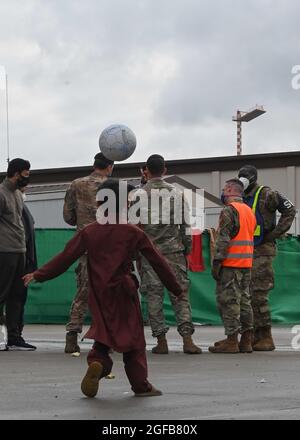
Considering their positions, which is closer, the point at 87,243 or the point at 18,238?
the point at 87,243

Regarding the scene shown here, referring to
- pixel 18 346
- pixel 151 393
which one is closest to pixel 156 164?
pixel 18 346

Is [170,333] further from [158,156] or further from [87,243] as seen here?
[87,243]

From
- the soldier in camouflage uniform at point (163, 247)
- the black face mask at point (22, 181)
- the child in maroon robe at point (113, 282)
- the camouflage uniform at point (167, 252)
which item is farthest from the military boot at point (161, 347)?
the child in maroon robe at point (113, 282)

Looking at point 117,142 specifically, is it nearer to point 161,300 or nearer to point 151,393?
point 161,300

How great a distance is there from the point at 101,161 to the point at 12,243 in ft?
4.48

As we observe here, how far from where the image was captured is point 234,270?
11.4 metres

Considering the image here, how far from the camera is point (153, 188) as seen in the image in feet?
37.0

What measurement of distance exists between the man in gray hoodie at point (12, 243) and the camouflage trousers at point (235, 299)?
6.69 ft

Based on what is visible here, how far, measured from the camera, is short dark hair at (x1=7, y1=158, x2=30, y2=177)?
450 inches

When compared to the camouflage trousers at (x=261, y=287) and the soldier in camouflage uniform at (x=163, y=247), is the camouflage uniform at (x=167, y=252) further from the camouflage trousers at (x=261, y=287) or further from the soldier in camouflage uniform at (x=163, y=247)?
the camouflage trousers at (x=261, y=287)

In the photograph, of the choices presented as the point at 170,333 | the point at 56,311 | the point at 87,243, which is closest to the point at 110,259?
the point at 87,243

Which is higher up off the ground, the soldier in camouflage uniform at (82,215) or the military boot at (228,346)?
the soldier in camouflage uniform at (82,215)

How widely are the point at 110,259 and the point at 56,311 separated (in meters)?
10.1

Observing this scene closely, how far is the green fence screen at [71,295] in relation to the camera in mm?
17531
